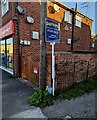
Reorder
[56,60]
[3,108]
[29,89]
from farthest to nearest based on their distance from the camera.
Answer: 1. [29,89]
2. [56,60]
3. [3,108]

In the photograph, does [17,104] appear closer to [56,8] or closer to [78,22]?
[56,8]

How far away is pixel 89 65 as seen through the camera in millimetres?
8203

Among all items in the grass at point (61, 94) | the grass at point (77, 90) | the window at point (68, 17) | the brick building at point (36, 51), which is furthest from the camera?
the window at point (68, 17)

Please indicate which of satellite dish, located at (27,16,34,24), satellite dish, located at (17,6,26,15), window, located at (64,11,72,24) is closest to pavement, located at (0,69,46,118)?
satellite dish, located at (27,16,34,24)

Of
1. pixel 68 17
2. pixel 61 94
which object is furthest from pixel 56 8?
pixel 61 94

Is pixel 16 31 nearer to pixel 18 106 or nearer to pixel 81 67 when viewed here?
pixel 81 67

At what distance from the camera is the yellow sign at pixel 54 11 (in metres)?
8.74

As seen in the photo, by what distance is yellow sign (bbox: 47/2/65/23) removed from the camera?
28.7ft

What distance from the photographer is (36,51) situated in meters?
8.65

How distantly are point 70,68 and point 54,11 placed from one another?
445 centimetres

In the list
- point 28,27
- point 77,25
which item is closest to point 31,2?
point 28,27

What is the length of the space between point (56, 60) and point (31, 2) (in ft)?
16.8

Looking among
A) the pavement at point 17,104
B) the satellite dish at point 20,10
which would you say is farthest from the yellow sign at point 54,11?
the pavement at point 17,104

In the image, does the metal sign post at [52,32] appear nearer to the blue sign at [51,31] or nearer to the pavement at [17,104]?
the blue sign at [51,31]
